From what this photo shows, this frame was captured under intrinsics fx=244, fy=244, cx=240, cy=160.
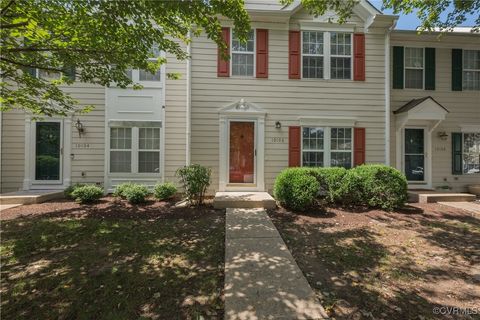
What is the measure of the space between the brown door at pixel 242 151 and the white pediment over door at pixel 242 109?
36 cm

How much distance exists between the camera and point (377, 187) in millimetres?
6555

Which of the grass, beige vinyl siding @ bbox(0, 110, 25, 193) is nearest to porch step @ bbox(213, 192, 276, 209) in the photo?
the grass

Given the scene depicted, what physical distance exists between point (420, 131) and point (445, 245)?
5.92 m

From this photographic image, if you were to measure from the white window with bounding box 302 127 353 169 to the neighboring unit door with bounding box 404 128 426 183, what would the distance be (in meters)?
2.27

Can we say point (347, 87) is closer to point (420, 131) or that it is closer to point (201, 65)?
point (420, 131)

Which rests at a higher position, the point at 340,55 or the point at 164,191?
the point at 340,55

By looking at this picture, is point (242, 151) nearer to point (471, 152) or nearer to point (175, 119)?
point (175, 119)

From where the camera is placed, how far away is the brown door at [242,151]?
320 inches

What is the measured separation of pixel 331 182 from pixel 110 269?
18.5 ft

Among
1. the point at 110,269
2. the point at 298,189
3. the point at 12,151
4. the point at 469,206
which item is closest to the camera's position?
the point at 110,269

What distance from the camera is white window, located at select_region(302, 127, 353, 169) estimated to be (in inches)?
328

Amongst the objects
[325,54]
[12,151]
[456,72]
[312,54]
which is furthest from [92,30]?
[456,72]

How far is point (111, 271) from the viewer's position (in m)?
3.25

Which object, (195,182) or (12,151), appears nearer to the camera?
(195,182)
